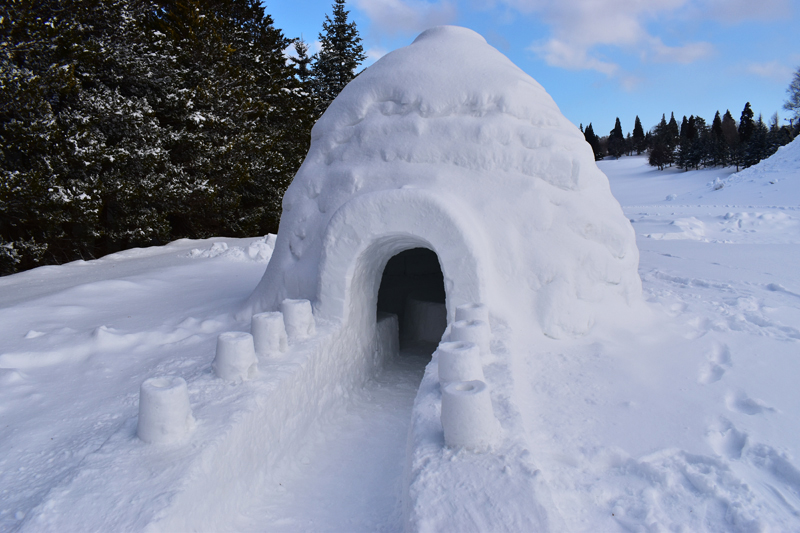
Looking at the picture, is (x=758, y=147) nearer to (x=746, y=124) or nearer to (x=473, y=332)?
(x=746, y=124)

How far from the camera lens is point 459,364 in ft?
8.17

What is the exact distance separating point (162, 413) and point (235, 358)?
26.0 inches

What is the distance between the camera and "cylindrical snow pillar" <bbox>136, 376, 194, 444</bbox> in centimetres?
228

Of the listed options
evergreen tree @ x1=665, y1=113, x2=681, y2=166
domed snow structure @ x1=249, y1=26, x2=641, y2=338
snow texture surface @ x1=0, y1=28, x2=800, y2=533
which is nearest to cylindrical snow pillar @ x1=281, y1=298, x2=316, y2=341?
snow texture surface @ x1=0, y1=28, x2=800, y2=533

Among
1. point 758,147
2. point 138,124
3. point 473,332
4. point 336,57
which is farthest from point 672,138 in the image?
point 473,332

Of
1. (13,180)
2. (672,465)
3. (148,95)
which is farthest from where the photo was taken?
(148,95)

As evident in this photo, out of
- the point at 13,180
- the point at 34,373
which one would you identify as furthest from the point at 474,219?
the point at 13,180

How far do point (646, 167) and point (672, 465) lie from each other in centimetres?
3505

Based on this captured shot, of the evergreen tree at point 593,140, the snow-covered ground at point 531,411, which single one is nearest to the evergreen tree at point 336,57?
the snow-covered ground at point 531,411

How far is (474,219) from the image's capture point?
3.89 m

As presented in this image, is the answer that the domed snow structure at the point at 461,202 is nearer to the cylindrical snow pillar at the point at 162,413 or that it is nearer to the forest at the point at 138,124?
the cylindrical snow pillar at the point at 162,413

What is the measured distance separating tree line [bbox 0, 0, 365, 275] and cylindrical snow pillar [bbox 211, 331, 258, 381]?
6528 mm

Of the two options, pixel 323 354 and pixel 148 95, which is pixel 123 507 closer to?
pixel 323 354

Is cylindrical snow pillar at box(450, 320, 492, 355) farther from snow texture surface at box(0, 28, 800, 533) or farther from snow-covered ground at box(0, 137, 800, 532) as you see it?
snow-covered ground at box(0, 137, 800, 532)
